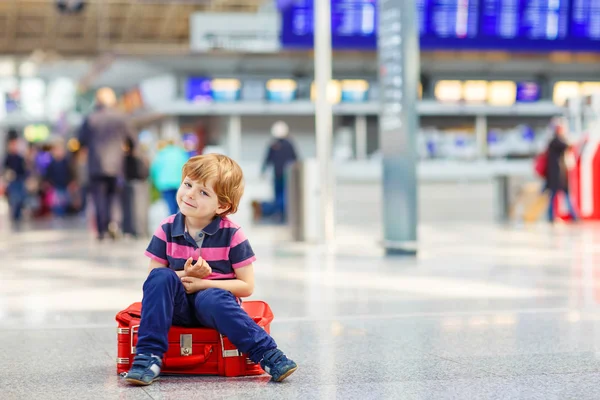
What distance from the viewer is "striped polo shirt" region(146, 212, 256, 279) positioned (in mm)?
4199

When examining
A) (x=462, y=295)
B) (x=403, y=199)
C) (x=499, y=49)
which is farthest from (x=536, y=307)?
(x=499, y=49)

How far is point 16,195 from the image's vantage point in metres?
22.3

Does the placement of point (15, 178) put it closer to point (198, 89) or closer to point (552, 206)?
point (198, 89)

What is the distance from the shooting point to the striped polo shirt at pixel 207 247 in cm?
420

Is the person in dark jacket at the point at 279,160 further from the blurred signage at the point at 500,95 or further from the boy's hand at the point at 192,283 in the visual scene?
the boy's hand at the point at 192,283

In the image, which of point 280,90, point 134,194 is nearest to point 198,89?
point 280,90

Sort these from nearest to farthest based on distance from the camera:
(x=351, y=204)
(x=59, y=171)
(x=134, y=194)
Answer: (x=134, y=194), (x=351, y=204), (x=59, y=171)

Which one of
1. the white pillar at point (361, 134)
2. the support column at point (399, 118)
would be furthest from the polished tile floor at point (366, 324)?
the white pillar at point (361, 134)

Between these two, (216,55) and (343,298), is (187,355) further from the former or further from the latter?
(216,55)

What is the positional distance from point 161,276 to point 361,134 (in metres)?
19.9

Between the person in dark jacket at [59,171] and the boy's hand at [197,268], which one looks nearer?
the boy's hand at [197,268]

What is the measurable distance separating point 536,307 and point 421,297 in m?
0.89

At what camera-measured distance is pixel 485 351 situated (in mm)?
4723

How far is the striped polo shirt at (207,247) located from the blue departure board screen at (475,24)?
15952 mm
